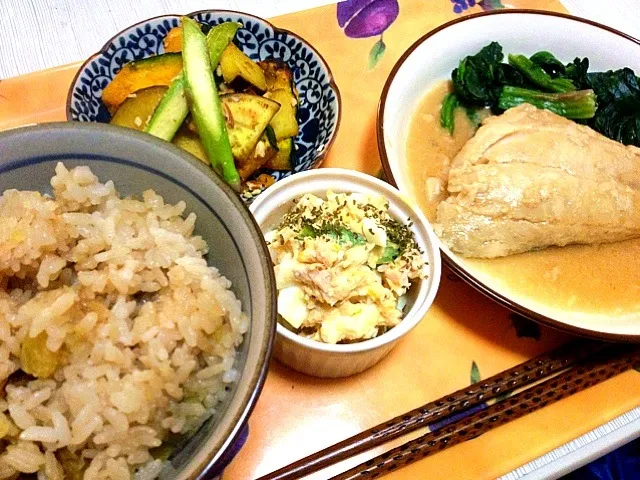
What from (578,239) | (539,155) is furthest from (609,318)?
(539,155)

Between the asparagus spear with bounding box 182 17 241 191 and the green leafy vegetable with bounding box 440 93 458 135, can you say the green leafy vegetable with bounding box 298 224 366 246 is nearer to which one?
the asparagus spear with bounding box 182 17 241 191

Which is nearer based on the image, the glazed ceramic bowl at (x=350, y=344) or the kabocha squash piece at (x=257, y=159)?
the glazed ceramic bowl at (x=350, y=344)

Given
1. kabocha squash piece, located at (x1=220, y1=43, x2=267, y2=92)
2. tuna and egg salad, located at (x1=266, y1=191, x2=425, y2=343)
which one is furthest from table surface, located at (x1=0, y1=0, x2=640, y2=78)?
tuna and egg salad, located at (x1=266, y1=191, x2=425, y2=343)

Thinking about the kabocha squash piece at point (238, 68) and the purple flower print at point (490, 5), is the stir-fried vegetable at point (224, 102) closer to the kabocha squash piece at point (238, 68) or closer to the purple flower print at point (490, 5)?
the kabocha squash piece at point (238, 68)

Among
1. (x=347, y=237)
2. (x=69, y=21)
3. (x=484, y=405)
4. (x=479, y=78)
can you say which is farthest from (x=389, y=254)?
(x=69, y=21)

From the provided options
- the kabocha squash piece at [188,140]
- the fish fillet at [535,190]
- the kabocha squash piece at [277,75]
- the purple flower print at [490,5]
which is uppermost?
the purple flower print at [490,5]

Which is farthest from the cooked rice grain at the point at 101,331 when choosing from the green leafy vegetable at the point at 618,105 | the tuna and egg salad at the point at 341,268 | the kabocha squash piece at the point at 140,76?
the green leafy vegetable at the point at 618,105
